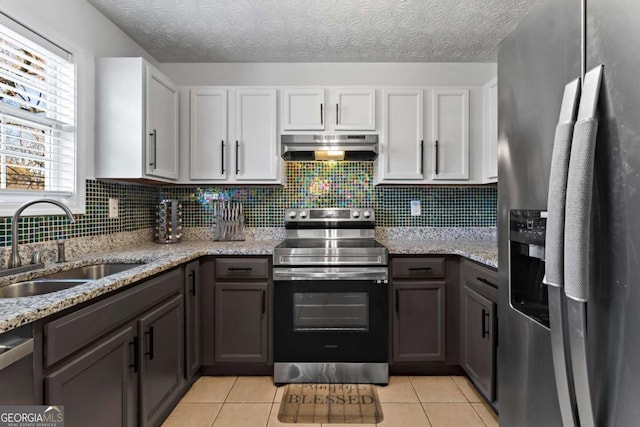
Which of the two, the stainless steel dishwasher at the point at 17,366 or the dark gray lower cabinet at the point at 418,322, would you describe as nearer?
the stainless steel dishwasher at the point at 17,366

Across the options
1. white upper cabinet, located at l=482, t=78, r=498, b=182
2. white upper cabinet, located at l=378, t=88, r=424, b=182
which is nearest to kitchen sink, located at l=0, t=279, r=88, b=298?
white upper cabinet, located at l=378, t=88, r=424, b=182

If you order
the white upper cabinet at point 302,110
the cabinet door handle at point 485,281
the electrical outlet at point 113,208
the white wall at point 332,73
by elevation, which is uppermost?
the white wall at point 332,73

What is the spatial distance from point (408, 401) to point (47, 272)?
2096mm

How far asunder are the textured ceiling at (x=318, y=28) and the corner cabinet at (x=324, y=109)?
36cm

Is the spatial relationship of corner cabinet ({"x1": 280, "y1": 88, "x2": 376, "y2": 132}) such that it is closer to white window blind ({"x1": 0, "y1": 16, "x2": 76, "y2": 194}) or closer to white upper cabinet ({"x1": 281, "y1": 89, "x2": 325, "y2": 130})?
white upper cabinet ({"x1": 281, "y1": 89, "x2": 325, "y2": 130})

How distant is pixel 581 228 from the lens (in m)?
0.68

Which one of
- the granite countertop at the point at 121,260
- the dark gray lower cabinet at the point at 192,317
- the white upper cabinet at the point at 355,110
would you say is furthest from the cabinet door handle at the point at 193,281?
the white upper cabinet at the point at 355,110

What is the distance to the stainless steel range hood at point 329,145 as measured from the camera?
8.66 ft

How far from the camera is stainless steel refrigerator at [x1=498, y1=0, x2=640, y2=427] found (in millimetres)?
638

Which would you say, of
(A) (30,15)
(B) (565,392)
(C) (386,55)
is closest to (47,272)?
(A) (30,15)

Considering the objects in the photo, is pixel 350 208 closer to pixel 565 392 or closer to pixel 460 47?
pixel 460 47

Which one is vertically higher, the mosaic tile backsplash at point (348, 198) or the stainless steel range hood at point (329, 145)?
the stainless steel range hood at point (329, 145)

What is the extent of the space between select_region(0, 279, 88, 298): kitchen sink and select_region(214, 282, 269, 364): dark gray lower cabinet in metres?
0.95

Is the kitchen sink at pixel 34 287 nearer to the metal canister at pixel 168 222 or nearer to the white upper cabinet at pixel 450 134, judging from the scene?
the metal canister at pixel 168 222
